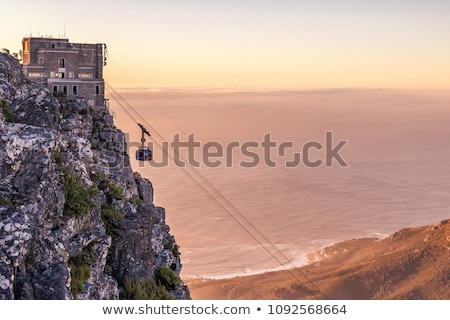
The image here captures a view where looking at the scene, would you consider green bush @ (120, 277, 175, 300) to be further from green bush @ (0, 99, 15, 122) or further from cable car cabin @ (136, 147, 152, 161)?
cable car cabin @ (136, 147, 152, 161)

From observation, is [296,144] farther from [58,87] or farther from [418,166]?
[58,87]

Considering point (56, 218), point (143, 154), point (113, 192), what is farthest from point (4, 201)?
point (143, 154)

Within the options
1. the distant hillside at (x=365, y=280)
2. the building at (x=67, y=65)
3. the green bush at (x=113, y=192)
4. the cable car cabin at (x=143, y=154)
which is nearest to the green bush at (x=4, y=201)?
the green bush at (x=113, y=192)

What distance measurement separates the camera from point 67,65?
26.9m

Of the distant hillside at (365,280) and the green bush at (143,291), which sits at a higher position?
the green bush at (143,291)

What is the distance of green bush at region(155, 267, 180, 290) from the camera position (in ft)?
43.9

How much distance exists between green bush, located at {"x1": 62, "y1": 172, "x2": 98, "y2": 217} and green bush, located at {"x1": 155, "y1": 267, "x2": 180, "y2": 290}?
10.3 ft

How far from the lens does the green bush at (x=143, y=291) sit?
11.6 meters

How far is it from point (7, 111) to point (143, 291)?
14.1 feet

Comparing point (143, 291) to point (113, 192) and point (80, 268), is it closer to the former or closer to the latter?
point (80, 268)

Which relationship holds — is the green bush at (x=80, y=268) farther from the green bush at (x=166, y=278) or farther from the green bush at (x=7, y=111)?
the green bush at (x=7, y=111)

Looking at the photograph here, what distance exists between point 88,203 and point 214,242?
4168 cm

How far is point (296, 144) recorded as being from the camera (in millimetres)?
78125

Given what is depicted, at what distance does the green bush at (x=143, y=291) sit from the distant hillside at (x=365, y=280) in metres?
27.5
